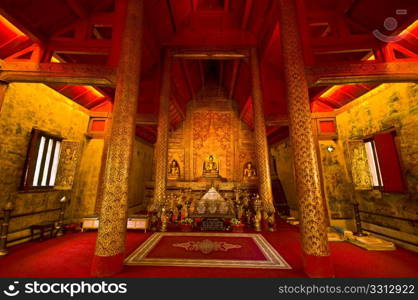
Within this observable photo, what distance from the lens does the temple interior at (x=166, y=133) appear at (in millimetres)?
3316

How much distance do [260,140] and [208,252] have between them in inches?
187

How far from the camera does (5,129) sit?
4586 millimetres

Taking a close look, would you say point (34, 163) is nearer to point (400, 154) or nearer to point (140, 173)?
point (140, 173)

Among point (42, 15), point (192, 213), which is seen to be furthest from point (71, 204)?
point (42, 15)

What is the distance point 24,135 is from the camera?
5078 mm

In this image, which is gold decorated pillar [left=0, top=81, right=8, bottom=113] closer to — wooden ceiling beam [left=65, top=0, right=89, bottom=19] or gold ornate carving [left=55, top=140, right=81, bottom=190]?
gold ornate carving [left=55, top=140, right=81, bottom=190]

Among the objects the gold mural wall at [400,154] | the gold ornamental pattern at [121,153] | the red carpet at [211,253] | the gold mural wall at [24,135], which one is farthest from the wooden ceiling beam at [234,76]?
the red carpet at [211,253]

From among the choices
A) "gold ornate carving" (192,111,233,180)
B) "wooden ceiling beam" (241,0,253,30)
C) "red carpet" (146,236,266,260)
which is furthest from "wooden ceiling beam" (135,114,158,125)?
"wooden ceiling beam" (241,0,253,30)

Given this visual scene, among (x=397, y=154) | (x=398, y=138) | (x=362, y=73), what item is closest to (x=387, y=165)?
(x=397, y=154)

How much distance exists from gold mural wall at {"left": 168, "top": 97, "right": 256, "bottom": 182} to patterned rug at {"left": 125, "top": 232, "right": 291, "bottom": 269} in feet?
22.6

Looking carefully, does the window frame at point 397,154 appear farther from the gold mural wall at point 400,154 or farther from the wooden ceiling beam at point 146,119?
the wooden ceiling beam at point 146,119

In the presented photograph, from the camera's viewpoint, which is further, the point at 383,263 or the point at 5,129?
the point at 5,129

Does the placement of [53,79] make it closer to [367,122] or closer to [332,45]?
[332,45]

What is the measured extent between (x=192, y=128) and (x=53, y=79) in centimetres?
932
